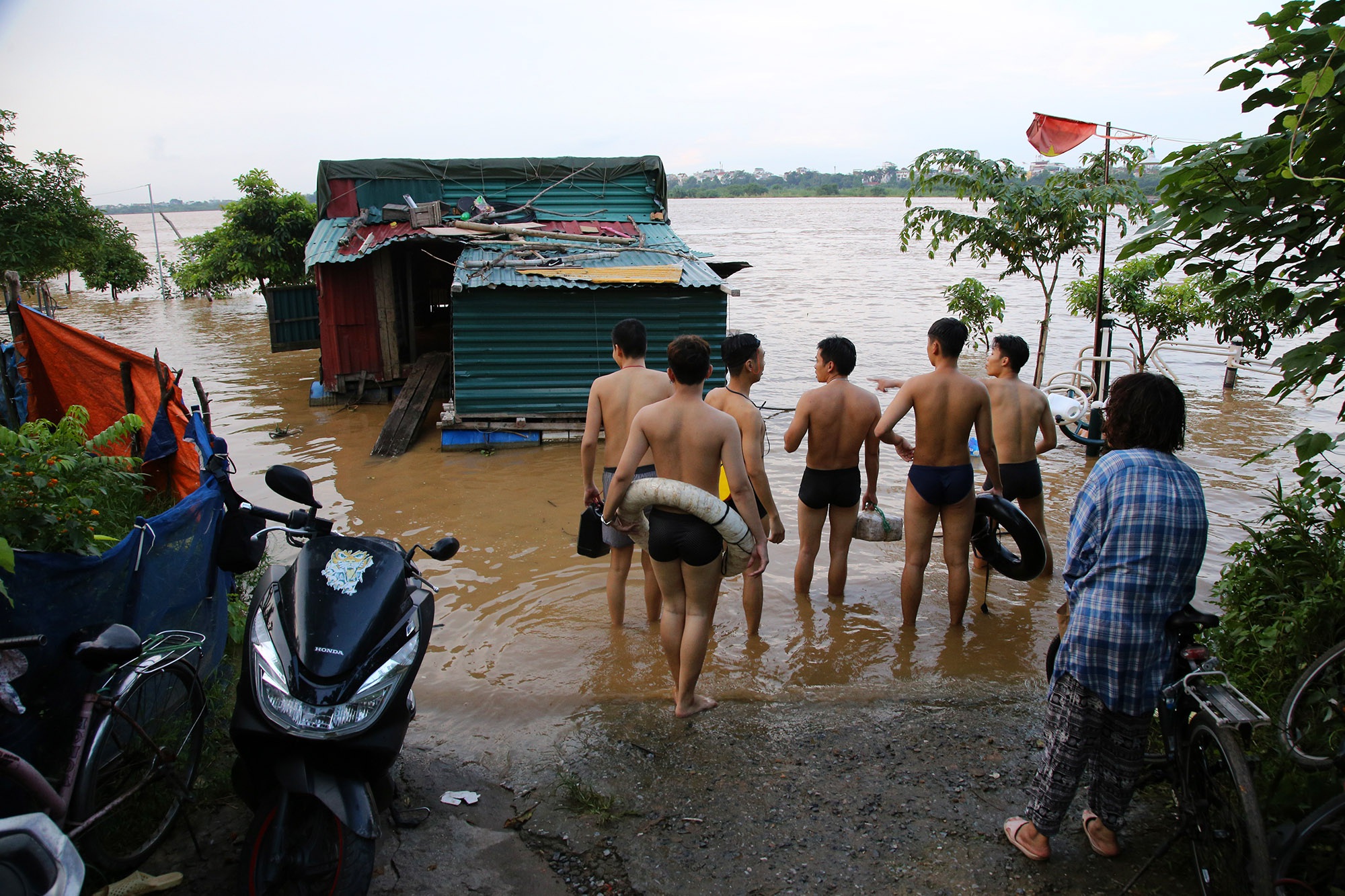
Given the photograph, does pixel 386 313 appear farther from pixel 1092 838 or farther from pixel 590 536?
pixel 1092 838

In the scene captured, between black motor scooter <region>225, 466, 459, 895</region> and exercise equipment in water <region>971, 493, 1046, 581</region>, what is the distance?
3.43m

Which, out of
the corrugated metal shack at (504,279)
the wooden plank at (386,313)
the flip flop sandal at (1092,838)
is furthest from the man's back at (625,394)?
the wooden plank at (386,313)

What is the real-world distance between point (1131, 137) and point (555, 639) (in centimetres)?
822

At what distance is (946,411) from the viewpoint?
4.77 meters

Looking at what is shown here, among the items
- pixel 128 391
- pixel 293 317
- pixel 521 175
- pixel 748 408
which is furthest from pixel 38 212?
pixel 748 408

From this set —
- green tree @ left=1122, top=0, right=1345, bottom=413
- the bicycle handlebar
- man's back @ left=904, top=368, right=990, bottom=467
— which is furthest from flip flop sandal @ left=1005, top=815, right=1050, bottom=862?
the bicycle handlebar

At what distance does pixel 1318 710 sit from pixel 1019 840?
3.59 feet

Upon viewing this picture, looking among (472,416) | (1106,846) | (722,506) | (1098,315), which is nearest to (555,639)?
(722,506)

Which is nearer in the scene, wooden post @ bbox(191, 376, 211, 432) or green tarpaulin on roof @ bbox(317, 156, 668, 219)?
wooden post @ bbox(191, 376, 211, 432)

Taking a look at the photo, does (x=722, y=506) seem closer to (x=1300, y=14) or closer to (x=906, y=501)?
(x=906, y=501)

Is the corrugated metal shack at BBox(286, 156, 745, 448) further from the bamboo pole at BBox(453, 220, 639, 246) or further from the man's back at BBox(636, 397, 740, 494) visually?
the man's back at BBox(636, 397, 740, 494)

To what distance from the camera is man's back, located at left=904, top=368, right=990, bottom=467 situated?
4777 millimetres

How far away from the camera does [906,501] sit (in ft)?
16.5

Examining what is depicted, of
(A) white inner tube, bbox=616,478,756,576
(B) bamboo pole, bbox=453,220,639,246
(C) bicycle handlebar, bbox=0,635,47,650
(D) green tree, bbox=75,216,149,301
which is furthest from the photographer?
(D) green tree, bbox=75,216,149,301
